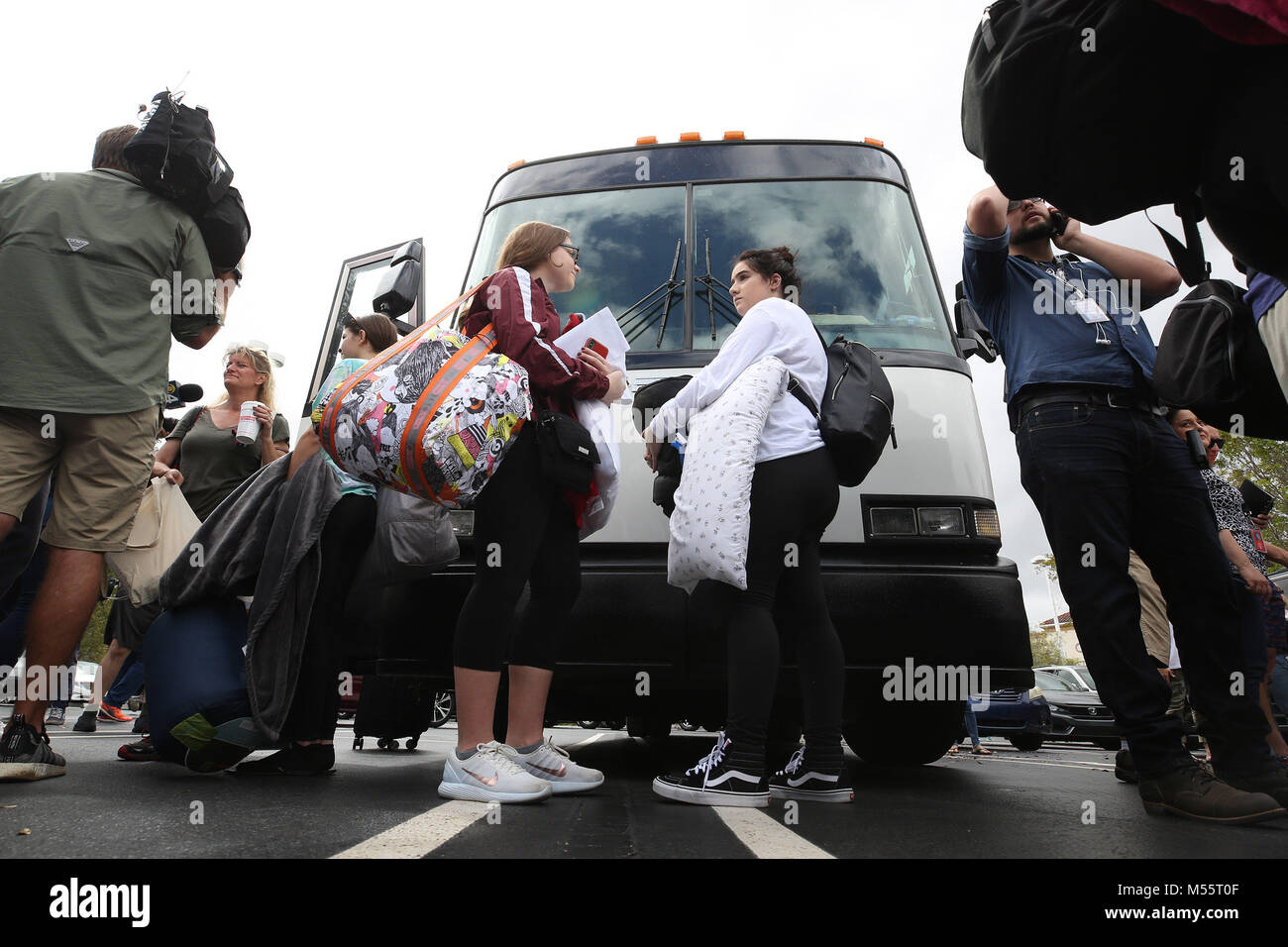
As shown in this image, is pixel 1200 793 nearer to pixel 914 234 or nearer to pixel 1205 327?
pixel 1205 327

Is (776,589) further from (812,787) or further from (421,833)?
(421,833)

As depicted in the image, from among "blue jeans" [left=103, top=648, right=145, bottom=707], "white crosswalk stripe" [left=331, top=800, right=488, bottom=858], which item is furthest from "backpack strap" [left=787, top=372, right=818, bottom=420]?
"blue jeans" [left=103, top=648, right=145, bottom=707]

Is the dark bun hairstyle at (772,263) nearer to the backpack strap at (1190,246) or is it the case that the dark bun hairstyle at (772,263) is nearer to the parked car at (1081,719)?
the backpack strap at (1190,246)

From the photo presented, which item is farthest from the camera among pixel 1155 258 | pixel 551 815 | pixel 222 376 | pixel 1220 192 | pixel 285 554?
pixel 222 376

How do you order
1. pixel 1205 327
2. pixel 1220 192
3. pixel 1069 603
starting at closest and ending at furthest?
pixel 1220 192
pixel 1205 327
pixel 1069 603

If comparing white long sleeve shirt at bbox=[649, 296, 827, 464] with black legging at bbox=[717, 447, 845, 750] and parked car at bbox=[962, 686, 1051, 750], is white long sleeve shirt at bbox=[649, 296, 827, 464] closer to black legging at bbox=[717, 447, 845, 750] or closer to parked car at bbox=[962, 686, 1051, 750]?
black legging at bbox=[717, 447, 845, 750]

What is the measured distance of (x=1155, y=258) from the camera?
3.21m

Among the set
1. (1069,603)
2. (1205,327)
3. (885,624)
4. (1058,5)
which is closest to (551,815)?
(885,624)

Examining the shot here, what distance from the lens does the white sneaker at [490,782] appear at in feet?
8.87

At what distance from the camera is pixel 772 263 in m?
3.47

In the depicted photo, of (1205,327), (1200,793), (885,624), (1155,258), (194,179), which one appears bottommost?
(1200,793)

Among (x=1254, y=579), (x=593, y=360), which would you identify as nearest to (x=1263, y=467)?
(x=1254, y=579)

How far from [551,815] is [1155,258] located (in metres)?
2.54

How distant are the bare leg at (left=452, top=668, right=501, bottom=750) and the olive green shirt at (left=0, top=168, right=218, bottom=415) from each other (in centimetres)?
145
